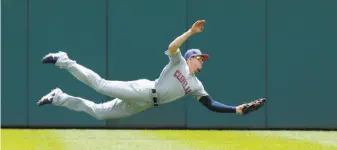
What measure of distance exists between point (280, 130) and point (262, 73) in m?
1.29

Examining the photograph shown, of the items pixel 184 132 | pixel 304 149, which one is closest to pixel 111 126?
pixel 184 132

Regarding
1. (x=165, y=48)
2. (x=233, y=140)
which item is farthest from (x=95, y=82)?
(x=165, y=48)

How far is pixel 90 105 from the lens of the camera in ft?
32.0

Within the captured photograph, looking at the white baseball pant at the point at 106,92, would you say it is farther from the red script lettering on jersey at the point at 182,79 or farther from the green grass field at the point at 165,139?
the green grass field at the point at 165,139

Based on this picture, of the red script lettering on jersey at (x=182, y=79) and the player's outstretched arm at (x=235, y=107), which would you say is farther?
the red script lettering on jersey at (x=182, y=79)

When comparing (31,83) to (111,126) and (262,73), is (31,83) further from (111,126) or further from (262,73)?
(262,73)

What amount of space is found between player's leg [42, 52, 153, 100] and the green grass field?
159 cm

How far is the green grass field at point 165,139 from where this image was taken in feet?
37.1

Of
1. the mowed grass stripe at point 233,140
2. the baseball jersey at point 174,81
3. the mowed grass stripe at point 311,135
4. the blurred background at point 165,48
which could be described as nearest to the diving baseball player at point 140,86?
the baseball jersey at point 174,81

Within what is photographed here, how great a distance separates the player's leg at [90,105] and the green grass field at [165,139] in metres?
1.20

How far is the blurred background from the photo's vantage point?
50.6 ft

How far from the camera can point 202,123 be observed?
1564cm

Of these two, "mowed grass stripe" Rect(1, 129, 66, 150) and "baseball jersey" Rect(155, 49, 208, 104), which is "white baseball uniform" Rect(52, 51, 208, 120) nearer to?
"baseball jersey" Rect(155, 49, 208, 104)

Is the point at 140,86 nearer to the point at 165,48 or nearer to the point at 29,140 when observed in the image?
the point at 29,140
